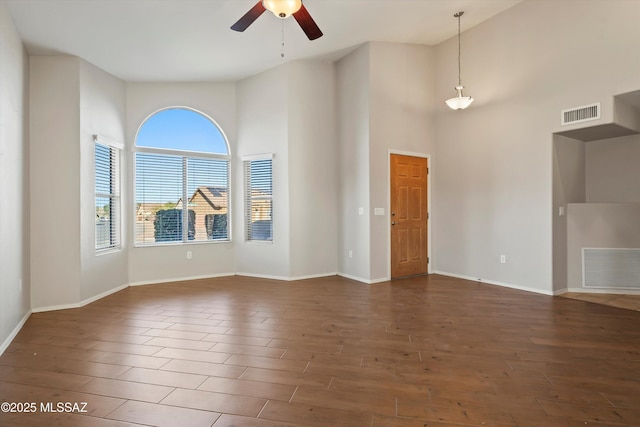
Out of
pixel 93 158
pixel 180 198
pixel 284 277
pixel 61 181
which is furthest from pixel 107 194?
pixel 284 277

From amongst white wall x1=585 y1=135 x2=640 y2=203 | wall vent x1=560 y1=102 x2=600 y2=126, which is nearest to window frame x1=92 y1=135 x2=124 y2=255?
wall vent x1=560 y1=102 x2=600 y2=126

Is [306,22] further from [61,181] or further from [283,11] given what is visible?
[61,181]

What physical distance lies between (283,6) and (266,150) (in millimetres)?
3228

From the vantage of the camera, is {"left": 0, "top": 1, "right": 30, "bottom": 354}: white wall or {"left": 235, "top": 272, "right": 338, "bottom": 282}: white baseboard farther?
{"left": 235, "top": 272, "right": 338, "bottom": 282}: white baseboard

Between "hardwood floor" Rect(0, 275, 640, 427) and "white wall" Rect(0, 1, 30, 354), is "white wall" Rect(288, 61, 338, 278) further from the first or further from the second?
"white wall" Rect(0, 1, 30, 354)

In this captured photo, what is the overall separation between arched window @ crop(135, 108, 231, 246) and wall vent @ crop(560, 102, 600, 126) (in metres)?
5.18

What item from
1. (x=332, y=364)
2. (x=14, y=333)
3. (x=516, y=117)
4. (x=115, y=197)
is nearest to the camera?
(x=332, y=364)

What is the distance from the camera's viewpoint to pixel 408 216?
580 cm

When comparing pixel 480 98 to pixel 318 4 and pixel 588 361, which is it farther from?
pixel 588 361

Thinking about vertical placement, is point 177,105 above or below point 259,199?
above

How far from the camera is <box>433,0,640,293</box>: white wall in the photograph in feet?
13.1

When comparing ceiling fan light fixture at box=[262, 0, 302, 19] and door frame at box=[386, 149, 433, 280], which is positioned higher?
ceiling fan light fixture at box=[262, 0, 302, 19]

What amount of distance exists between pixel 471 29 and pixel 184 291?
6042mm

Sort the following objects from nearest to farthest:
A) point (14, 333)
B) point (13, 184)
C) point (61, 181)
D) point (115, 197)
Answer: point (14, 333)
point (13, 184)
point (61, 181)
point (115, 197)
